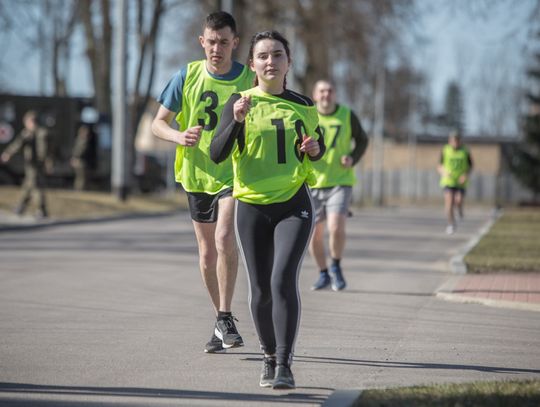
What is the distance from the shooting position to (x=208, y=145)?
24.3 feet

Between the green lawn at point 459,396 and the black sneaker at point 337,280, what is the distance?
541 centimetres

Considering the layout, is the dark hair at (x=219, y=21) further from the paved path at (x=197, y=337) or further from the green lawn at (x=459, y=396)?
the green lawn at (x=459, y=396)

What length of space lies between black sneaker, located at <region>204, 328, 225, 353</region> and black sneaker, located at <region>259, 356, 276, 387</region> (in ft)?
3.97

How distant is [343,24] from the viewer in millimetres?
42219

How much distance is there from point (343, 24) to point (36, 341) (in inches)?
1403

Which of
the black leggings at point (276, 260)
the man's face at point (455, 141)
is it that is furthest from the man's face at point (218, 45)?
the man's face at point (455, 141)

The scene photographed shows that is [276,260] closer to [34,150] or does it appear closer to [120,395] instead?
[120,395]

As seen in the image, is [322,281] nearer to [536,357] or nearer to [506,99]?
[536,357]

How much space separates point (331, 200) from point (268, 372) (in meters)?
5.27

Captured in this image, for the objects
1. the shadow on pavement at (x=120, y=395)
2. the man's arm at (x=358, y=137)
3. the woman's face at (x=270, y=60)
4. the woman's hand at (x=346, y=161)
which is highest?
the woman's face at (x=270, y=60)

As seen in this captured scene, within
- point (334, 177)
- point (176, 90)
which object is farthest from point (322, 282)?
point (176, 90)

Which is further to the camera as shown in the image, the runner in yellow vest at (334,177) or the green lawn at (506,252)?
the green lawn at (506,252)

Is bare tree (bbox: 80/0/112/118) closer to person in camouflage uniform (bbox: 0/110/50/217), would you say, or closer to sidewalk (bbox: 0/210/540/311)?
person in camouflage uniform (bbox: 0/110/50/217)

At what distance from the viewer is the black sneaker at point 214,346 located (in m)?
7.32
